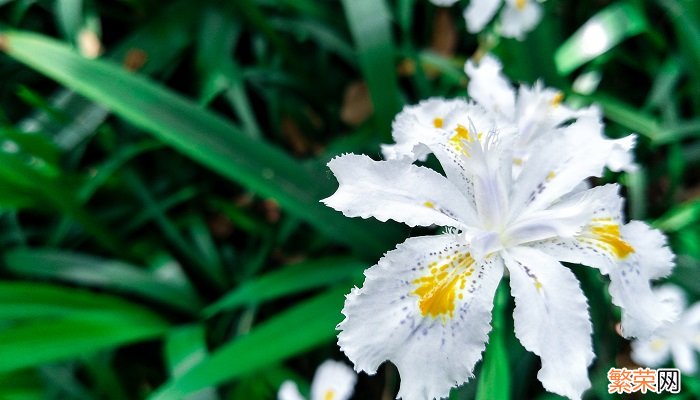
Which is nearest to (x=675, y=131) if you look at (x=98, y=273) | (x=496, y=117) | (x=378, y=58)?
(x=378, y=58)

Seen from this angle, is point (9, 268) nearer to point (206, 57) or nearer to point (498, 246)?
point (206, 57)

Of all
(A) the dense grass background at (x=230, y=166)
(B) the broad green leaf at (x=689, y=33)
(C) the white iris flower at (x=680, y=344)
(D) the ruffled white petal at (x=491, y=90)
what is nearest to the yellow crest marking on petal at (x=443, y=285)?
(D) the ruffled white petal at (x=491, y=90)

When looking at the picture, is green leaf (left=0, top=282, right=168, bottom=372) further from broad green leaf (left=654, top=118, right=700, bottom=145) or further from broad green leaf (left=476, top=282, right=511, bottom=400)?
broad green leaf (left=654, top=118, right=700, bottom=145)

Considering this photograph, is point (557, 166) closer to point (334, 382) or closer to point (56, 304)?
point (334, 382)

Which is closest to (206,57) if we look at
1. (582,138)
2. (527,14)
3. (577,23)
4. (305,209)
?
(305,209)

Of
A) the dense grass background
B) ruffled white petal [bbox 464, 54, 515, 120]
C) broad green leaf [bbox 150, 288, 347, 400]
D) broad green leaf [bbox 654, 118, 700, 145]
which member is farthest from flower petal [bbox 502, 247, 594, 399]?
broad green leaf [bbox 654, 118, 700, 145]

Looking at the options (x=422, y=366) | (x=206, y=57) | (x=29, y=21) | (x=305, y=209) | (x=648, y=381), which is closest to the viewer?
(x=422, y=366)
